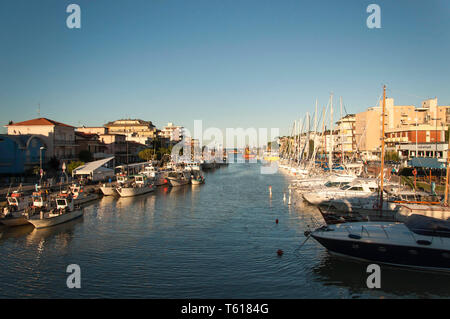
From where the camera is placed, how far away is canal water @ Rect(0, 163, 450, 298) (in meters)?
16.7

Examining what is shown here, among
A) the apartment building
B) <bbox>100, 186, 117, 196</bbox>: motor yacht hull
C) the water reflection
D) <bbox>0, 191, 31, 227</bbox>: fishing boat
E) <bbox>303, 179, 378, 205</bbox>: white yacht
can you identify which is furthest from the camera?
A: the apartment building

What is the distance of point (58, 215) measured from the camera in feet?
95.4

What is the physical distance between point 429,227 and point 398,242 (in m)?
1.98

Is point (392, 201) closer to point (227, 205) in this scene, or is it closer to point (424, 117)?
point (227, 205)

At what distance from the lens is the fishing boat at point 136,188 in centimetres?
4645

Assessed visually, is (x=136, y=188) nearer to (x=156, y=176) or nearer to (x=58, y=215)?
(x=156, y=176)

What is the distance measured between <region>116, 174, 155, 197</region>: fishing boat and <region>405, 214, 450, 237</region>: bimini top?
35671 millimetres

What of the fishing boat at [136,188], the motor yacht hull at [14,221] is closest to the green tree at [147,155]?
the fishing boat at [136,188]

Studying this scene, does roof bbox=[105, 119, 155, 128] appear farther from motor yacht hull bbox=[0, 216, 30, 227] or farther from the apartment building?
motor yacht hull bbox=[0, 216, 30, 227]

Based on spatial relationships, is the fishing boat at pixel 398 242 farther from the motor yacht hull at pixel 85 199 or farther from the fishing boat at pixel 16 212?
the motor yacht hull at pixel 85 199

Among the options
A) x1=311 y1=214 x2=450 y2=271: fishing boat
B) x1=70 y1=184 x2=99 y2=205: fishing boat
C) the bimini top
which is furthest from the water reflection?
x1=70 y1=184 x2=99 y2=205: fishing boat

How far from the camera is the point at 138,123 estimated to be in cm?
13688

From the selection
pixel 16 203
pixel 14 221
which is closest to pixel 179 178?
pixel 16 203
